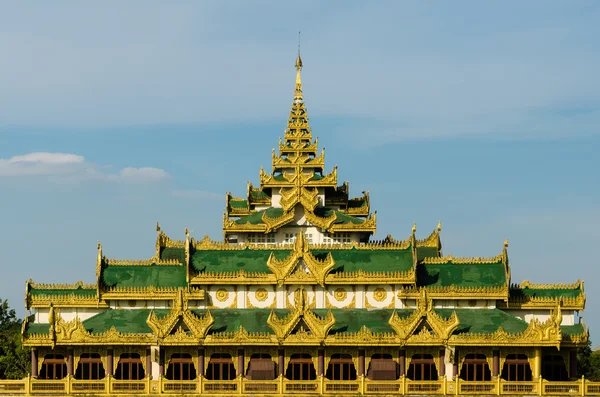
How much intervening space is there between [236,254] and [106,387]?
1351cm

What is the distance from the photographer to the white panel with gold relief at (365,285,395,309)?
91188 mm

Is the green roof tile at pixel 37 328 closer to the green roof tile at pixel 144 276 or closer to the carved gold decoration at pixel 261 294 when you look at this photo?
the green roof tile at pixel 144 276

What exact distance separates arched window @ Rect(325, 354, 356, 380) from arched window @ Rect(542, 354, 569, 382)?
12555mm

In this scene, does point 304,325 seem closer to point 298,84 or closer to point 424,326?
point 424,326

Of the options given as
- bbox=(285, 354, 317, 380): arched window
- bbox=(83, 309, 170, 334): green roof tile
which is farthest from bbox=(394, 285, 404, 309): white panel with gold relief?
bbox=(83, 309, 170, 334): green roof tile

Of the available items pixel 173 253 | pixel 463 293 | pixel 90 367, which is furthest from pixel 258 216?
pixel 90 367

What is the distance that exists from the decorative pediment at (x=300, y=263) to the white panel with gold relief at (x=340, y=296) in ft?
4.03

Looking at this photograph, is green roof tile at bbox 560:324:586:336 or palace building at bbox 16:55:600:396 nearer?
palace building at bbox 16:55:600:396

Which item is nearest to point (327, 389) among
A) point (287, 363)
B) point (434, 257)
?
point (287, 363)

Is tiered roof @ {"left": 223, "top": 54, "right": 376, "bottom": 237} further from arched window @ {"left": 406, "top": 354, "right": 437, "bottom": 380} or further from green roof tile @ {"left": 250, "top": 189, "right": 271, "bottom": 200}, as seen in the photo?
arched window @ {"left": 406, "top": 354, "right": 437, "bottom": 380}

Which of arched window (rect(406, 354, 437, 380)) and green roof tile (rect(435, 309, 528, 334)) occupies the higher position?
green roof tile (rect(435, 309, 528, 334))

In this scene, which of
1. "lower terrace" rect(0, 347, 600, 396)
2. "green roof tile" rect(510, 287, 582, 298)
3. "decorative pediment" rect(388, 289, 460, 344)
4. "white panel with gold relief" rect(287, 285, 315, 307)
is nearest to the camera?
"lower terrace" rect(0, 347, 600, 396)

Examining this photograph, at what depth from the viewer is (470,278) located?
91500 mm

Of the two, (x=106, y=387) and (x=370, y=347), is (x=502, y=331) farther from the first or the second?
(x=106, y=387)
